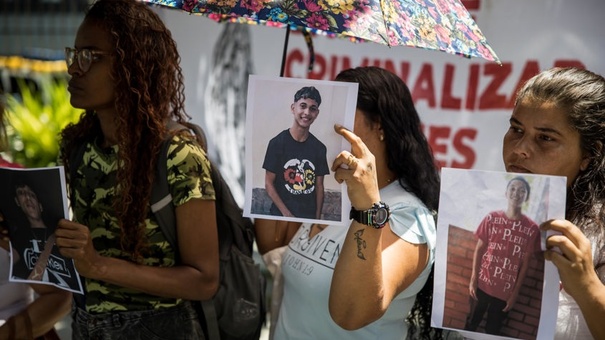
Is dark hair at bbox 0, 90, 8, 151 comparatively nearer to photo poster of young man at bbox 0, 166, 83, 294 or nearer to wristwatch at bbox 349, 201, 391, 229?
photo poster of young man at bbox 0, 166, 83, 294

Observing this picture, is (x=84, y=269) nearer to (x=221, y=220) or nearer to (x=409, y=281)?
(x=221, y=220)

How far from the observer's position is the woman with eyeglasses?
2.46 meters

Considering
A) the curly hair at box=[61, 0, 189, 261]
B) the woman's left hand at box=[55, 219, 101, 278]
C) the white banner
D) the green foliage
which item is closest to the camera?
the woman's left hand at box=[55, 219, 101, 278]

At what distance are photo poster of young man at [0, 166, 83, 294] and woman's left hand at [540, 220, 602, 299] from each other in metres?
1.35

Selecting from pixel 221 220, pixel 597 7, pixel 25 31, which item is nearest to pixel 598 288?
pixel 221 220

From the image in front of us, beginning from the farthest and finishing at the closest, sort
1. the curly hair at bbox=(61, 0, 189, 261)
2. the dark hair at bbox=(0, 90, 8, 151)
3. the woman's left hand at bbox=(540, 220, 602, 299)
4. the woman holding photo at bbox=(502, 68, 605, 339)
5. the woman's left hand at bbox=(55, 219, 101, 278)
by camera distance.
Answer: the dark hair at bbox=(0, 90, 8, 151) → the curly hair at bbox=(61, 0, 189, 261) → the woman's left hand at bbox=(55, 219, 101, 278) → the woman holding photo at bbox=(502, 68, 605, 339) → the woman's left hand at bbox=(540, 220, 602, 299)

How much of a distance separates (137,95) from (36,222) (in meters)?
0.49

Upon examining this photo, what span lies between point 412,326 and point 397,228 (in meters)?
0.53

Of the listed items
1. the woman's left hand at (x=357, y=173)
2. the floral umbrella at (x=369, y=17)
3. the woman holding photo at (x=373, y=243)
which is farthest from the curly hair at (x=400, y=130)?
the woman's left hand at (x=357, y=173)

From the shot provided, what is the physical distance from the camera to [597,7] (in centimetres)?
380

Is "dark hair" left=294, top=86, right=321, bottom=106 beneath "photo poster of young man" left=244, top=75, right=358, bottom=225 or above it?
above

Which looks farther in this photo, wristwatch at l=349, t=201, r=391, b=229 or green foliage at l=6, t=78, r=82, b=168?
green foliage at l=6, t=78, r=82, b=168

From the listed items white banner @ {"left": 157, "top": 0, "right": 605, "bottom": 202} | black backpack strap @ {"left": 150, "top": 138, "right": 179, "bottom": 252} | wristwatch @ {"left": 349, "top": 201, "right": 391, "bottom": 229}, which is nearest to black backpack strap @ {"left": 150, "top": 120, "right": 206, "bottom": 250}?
black backpack strap @ {"left": 150, "top": 138, "right": 179, "bottom": 252}

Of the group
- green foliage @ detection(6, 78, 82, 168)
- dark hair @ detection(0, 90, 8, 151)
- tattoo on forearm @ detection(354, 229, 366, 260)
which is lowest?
green foliage @ detection(6, 78, 82, 168)
